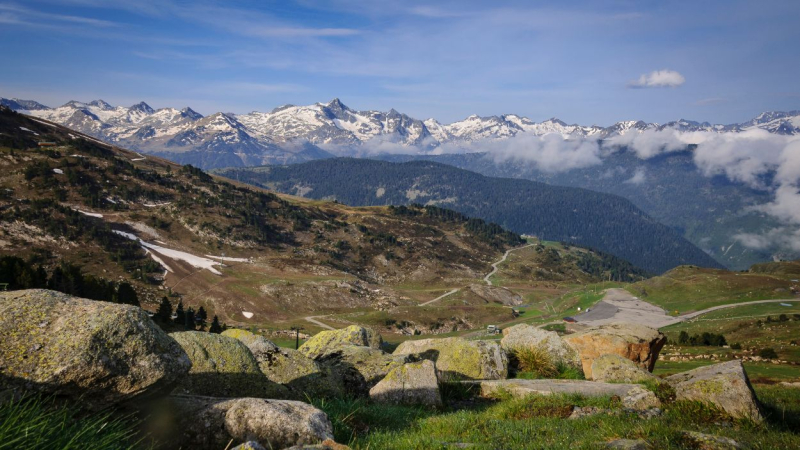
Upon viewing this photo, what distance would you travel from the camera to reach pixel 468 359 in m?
18.4

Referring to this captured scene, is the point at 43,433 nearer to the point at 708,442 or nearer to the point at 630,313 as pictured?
the point at 708,442

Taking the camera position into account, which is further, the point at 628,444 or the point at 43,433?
the point at 628,444

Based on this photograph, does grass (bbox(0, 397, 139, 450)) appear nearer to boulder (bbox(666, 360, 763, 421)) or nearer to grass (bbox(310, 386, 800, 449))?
grass (bbox(310, 386, 800, 449))

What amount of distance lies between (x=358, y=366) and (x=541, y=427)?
7.03m

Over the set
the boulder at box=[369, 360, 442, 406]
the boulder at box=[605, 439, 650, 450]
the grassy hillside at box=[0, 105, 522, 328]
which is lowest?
the grassy hillside at box=[0, 105, 522, 328]

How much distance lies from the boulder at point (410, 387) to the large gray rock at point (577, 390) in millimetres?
2387

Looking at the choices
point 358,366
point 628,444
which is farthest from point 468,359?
point 628,444

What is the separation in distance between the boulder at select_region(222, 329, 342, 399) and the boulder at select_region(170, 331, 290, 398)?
2.60 ft

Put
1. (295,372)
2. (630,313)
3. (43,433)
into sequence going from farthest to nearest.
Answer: (630,313), (295,372), (43,433)

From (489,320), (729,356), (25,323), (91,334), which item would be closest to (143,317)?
(91,334)

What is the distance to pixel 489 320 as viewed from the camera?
450 feet

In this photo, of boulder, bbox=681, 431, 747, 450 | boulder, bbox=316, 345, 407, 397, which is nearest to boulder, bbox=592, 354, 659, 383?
boulder, bbox=316, 345, 407, 397

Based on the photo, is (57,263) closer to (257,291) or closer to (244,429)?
(257,291)

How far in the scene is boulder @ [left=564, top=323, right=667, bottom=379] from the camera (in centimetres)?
2248
